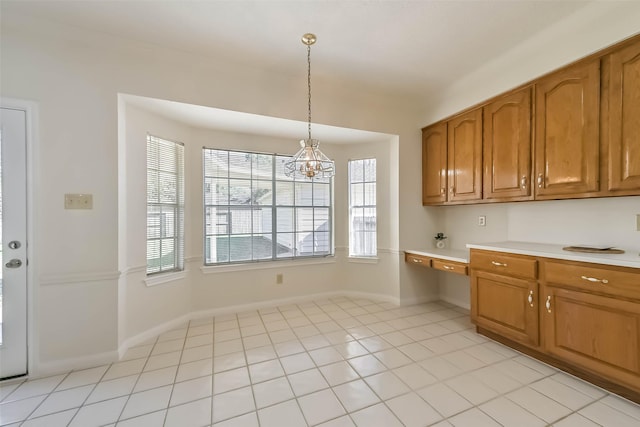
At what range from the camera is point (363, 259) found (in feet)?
12.8

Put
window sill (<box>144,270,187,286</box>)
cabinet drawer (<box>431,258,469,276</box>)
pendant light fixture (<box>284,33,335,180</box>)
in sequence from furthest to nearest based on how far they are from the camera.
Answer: cabinet drawer (<box>431,258,469,276</box>) < window sill (<box>144,270,187,286</box>) < pendant light fixture (<box>284,33,335,180</box>)

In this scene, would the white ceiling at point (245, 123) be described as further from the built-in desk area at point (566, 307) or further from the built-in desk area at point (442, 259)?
the built-in desk area at point (566, 307)

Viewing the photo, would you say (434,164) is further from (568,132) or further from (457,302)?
(457,302)

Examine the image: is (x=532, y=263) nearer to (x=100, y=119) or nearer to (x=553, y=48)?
(x=553, y=48)

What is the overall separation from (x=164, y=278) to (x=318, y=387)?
81.1 inches

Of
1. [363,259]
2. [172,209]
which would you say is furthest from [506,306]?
[172,209]

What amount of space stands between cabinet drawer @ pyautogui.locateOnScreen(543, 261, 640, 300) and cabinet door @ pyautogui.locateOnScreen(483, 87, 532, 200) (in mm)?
751

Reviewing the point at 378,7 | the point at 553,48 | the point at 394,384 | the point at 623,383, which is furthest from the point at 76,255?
the point at 553,48

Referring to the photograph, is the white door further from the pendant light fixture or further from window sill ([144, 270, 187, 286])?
the pendant light fixture

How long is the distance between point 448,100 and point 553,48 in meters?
1.11

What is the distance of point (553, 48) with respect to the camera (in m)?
2.27

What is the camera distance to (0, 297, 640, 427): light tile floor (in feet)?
5.33

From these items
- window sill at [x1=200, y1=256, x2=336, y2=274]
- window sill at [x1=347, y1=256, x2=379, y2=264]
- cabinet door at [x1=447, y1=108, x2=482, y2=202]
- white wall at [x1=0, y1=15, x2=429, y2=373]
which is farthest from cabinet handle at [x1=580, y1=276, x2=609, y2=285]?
white wall at [x1=0, y1=15, x2=429, y2=373]

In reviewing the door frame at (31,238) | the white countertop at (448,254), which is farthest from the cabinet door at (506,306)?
the door frame at (31,238)
